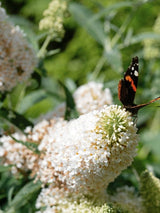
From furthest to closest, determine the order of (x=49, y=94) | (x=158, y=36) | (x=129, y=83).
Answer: (x=158, y=36) < (x=49, y=94) < (x=129, y=83)

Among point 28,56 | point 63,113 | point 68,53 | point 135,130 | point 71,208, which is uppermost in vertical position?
point 68,53

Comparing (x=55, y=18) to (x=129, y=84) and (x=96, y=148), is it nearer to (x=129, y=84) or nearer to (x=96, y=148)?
(x=129, y=84)

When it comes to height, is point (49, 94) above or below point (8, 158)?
above

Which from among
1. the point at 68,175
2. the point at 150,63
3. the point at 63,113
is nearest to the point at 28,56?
the point at 63,113

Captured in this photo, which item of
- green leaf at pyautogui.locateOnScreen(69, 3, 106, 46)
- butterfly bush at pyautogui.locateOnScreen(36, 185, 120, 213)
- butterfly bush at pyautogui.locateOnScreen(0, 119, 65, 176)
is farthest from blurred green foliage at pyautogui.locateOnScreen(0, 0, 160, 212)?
butterfly bush at pyautogui.locateOnScreen(36, 185, 120, 213)

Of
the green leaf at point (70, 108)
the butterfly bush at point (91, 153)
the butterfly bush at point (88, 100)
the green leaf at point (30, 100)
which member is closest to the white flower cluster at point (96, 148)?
the butterfly bush at point (91, 153)

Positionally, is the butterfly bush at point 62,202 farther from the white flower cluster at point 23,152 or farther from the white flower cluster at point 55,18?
the white flower cluster at point 55,18

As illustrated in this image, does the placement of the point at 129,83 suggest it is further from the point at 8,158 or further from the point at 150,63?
the point at 150,63
